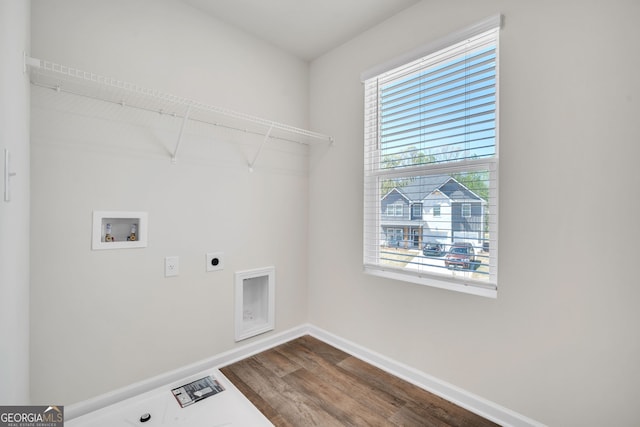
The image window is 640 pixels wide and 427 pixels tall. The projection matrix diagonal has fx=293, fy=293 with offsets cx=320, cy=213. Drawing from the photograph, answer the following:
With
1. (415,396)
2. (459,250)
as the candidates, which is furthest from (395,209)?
(415,396)

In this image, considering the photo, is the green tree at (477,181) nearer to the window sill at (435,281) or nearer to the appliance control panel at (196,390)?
the window sill at (435,281)

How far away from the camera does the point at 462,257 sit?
1.74m

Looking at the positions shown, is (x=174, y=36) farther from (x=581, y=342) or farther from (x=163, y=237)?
(x=581, y=342)

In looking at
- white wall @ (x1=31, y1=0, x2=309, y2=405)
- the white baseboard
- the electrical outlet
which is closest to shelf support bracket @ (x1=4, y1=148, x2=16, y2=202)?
white wall @ (x1=31, y1=0, x2=309, y2=405)

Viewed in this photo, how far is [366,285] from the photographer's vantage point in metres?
2.26

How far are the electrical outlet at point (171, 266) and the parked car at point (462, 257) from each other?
5.66ft

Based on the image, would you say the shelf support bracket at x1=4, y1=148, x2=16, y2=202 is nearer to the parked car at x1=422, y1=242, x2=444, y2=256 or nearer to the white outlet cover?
the white outlet cover

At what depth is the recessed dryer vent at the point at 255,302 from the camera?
88.4 inches

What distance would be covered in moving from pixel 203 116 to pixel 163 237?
86 centimetres

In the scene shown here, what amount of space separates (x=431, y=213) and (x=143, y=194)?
1.80 meters

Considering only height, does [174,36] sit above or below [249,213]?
above

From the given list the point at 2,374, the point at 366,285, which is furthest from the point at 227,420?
the point at 366,285

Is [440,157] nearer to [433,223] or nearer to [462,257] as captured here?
[433,223]

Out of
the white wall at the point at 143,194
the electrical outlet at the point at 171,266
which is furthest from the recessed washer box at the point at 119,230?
the electrical outlet at the point at 171,266
